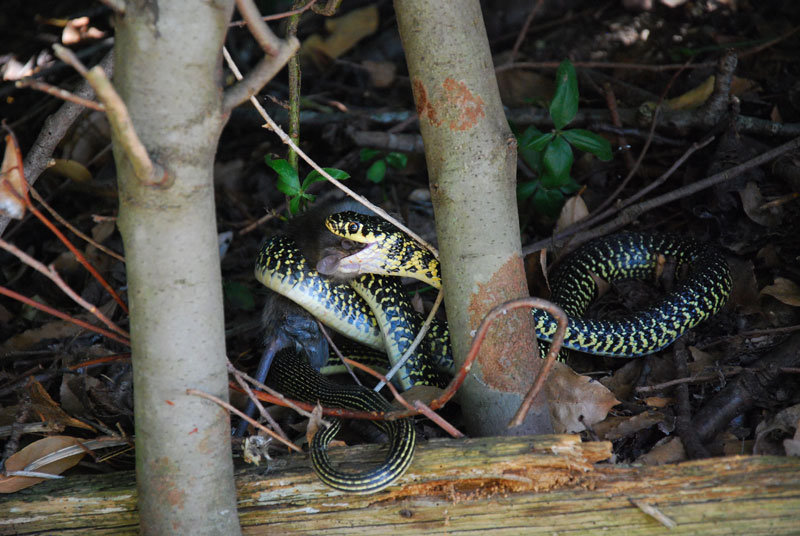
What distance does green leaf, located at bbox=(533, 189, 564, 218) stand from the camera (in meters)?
4.34

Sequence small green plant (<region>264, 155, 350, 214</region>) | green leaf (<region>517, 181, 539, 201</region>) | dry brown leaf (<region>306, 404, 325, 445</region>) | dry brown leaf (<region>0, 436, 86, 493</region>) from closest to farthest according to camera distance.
A: dry brown leaf (<region>306, 404, 325, 445</region>), dry brown leaf (<region>0, 436, 86, 493</region>), small green plant (<region>264, 155, 350, 214</region>), green leaf (<region>517, 181, 539, 201</region>)

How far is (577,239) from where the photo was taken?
14.2 feet

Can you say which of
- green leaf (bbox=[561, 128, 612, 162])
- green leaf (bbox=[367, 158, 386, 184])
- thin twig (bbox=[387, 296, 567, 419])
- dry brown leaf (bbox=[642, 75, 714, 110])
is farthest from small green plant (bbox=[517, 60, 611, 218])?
thin twig (bbox=[387, 296, 567, 419])

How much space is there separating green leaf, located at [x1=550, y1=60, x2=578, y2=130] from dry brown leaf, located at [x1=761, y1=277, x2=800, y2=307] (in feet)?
4.69

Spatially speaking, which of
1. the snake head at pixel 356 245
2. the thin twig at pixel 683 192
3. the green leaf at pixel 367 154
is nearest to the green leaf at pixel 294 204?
the snake head at pixel 356 245

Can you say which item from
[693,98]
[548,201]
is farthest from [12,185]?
[693,98]

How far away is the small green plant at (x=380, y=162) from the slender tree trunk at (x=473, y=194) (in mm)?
1783

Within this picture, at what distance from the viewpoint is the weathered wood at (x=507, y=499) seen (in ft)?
7.57

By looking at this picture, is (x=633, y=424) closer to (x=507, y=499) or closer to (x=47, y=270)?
(x=507, y=499)

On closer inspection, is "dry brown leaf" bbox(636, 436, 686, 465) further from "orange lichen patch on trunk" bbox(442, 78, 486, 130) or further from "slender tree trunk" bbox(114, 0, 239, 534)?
"slender tree trunk" bbox(114, 0, 239, 534)

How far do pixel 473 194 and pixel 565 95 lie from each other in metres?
1.42

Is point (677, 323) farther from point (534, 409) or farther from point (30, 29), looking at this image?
point (30, 29)

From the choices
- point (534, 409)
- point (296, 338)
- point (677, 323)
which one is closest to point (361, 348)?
point (296, 338)

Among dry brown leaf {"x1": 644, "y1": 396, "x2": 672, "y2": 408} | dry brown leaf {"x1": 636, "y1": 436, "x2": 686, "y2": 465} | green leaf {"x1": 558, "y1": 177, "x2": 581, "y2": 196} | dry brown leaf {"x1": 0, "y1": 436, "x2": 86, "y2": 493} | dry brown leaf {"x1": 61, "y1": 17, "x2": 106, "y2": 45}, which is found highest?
dry brown leaf {"x1": 61, "y1": 17, "x2": 106, "y2": 45}
